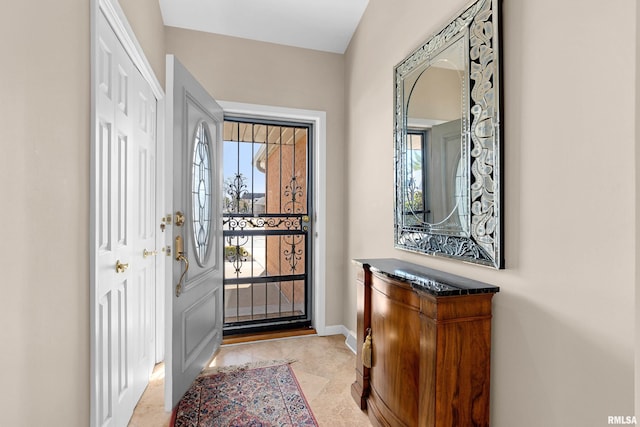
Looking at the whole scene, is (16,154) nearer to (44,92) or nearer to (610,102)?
(44,92)

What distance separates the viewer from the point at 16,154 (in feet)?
2.80

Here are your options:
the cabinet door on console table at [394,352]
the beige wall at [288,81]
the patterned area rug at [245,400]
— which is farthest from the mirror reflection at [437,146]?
the patterned area rug at [245,400]

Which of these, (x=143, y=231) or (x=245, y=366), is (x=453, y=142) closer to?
(x=143, y=231)

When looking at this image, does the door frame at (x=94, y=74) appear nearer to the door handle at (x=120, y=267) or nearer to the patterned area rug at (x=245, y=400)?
the door handle at (x=120, y=267)

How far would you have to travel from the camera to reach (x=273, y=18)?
2713mm

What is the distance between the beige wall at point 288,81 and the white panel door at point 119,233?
30.0 inches

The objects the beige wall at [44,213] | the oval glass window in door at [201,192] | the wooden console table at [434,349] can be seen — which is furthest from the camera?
the oval glass window in door at [201,192]

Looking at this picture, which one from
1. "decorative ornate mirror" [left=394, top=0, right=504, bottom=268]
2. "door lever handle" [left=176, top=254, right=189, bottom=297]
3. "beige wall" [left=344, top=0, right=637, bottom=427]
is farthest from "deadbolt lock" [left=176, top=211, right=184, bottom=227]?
"beige wall" [left=344, top=0, right=637, bottom=427]

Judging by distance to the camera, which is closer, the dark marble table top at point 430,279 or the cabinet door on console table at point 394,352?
the dark marble table top at point 430,279

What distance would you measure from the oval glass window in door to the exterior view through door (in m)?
0.47

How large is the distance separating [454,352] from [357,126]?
81.2 inches

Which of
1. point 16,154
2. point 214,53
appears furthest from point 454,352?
point 214,53

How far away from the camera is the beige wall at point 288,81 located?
2.76m

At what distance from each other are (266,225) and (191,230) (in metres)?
1.01
